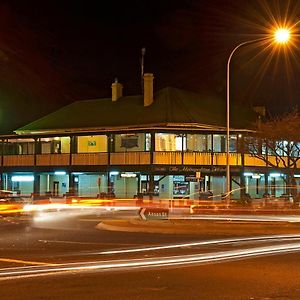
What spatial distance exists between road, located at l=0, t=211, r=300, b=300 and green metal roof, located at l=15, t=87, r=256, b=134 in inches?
1290

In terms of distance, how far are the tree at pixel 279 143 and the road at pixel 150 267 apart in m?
25.7

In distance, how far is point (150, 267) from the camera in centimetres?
1347

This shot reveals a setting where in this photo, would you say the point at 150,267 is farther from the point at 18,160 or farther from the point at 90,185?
the point at 90,185

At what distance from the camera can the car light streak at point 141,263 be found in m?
12.6

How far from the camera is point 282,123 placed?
46781mm

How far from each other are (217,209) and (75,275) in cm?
2434

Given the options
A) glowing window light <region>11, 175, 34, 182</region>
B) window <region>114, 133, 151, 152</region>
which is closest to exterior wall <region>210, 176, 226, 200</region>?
window <region>114, 133, 151, 152</region>

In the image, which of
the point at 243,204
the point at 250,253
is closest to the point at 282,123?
the point at 243,204

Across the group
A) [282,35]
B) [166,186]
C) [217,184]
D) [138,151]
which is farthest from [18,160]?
[282,35]

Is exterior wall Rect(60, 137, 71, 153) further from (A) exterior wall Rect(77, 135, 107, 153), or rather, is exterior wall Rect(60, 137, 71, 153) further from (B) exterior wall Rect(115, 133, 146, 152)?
(B) exterior wall Rect(115, 133, 146, 152)

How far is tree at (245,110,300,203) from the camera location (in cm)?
4650

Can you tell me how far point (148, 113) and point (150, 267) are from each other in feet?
139

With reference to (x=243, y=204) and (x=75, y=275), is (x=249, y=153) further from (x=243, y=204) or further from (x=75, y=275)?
(x=75, y=275)

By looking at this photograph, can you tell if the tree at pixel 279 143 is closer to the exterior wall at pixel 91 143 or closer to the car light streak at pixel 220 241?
the exterior wall at pixel 91 143
